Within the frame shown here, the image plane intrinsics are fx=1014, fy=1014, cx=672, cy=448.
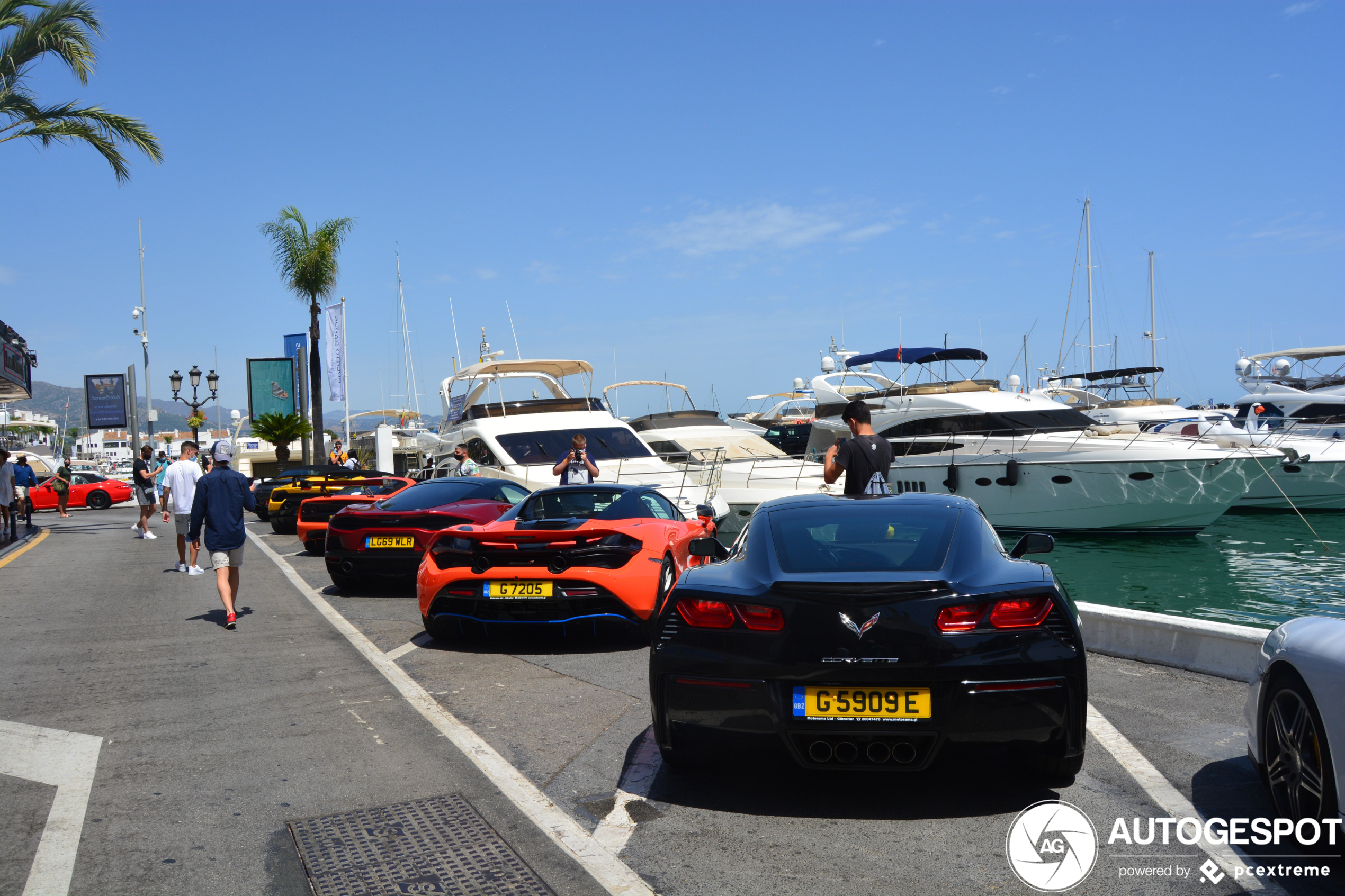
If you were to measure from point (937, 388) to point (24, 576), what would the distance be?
1726cm

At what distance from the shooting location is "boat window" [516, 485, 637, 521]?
8.55 m

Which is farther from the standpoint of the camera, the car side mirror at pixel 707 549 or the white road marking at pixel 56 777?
the car side mirror at pixel 707 549

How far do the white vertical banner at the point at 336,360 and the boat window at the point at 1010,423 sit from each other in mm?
26409

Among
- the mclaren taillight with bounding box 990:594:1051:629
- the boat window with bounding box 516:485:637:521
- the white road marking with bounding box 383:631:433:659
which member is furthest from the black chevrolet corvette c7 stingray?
the boat window with bounding box 516:485:637:521

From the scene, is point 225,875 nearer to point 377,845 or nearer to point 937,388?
point 377,845

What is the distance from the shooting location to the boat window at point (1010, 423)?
802 inches

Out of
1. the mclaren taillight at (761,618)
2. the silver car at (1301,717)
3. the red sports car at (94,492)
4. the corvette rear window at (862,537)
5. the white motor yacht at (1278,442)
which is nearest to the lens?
the silver car at (1301,717)

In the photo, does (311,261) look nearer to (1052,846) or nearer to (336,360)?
(336,360)

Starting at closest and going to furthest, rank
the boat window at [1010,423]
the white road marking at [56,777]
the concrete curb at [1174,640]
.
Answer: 1. the white road marking at [56,777]
2. the concrete curb at [1174,640]
3. the boat window at [1010,423]

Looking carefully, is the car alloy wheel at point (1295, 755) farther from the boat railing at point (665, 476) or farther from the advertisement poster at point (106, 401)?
the advertisement poster at point (106, 401)

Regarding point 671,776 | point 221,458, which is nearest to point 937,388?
point 221,458

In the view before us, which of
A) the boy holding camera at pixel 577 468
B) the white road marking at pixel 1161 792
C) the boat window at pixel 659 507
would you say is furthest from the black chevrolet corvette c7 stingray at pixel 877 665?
the boy holding camera at pixel 577 468

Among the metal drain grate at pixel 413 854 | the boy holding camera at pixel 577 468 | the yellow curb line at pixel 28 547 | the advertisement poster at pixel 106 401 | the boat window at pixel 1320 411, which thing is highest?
the advertisement poster at pixel 106 401

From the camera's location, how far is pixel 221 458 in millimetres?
9445
